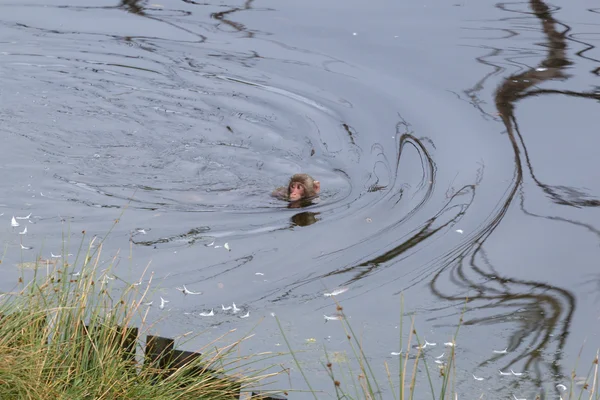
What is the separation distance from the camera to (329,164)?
1019 cm

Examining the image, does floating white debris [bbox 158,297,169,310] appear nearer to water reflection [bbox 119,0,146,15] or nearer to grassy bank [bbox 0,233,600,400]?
grassy bank [bbox 0,233,600,400]

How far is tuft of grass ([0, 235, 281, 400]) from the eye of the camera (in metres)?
4.51

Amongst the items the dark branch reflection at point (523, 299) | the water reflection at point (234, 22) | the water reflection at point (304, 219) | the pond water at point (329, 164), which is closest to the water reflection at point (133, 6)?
the pond water at point (329, 164)

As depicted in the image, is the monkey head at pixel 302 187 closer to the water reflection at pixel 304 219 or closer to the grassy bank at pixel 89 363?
the water reflection at pixel 304 219

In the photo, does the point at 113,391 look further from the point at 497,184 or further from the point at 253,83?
the point at 253,83

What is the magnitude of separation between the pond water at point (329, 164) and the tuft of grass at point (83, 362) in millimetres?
1140

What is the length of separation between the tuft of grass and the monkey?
4063 mm

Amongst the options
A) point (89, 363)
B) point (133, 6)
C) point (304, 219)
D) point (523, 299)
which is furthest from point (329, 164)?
point (133, 6)

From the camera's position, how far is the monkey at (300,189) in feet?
29.9

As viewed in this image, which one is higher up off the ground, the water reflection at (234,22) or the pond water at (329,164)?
the water reflection at (234,22)

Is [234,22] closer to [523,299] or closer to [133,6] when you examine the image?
[133,6]

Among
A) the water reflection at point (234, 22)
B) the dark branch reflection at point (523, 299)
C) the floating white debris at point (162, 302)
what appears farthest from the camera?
the water reflection at point (234, 22)

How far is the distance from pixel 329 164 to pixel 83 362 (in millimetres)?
5718

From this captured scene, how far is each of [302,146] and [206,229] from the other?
238cm
